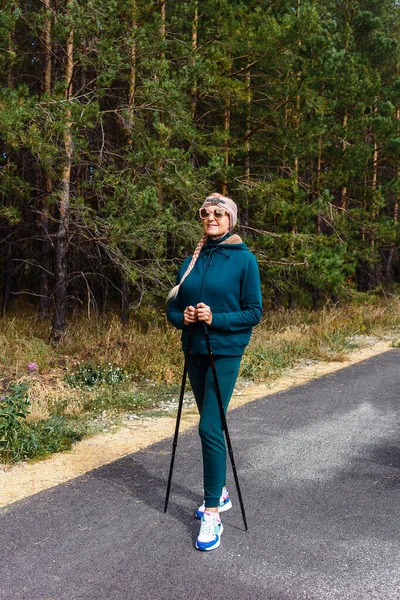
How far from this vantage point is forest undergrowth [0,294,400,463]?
5367mm

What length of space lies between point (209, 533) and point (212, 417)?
0.68m

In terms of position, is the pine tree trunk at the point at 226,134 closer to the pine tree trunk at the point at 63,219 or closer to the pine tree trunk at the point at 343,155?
the pine tree trunk at the point at 63,219

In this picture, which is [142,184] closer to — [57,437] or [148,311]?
[148,311]

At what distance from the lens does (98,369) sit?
8.23 meters

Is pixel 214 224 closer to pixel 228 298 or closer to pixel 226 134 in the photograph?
pixel 228 298

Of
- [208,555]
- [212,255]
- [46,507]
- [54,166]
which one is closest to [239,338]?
[212,255]

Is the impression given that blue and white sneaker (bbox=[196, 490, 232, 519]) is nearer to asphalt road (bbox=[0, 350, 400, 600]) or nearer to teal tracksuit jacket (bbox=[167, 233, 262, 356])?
asphalt road (bbox=[0, 350, 400, 600])

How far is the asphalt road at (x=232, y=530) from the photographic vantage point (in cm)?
305

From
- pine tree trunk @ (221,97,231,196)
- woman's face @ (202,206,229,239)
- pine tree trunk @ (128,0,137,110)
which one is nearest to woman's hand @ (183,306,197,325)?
woman's face @ (202,206,229,239)

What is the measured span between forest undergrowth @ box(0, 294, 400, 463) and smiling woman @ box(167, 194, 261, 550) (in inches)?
84.4

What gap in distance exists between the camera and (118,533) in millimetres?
3654

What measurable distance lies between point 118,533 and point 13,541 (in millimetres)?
636

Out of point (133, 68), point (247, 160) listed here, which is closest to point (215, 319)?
point (133, 68)

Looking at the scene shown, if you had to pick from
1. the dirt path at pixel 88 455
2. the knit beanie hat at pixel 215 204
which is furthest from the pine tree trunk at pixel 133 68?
the knit beanie hat at pixel 215 204
